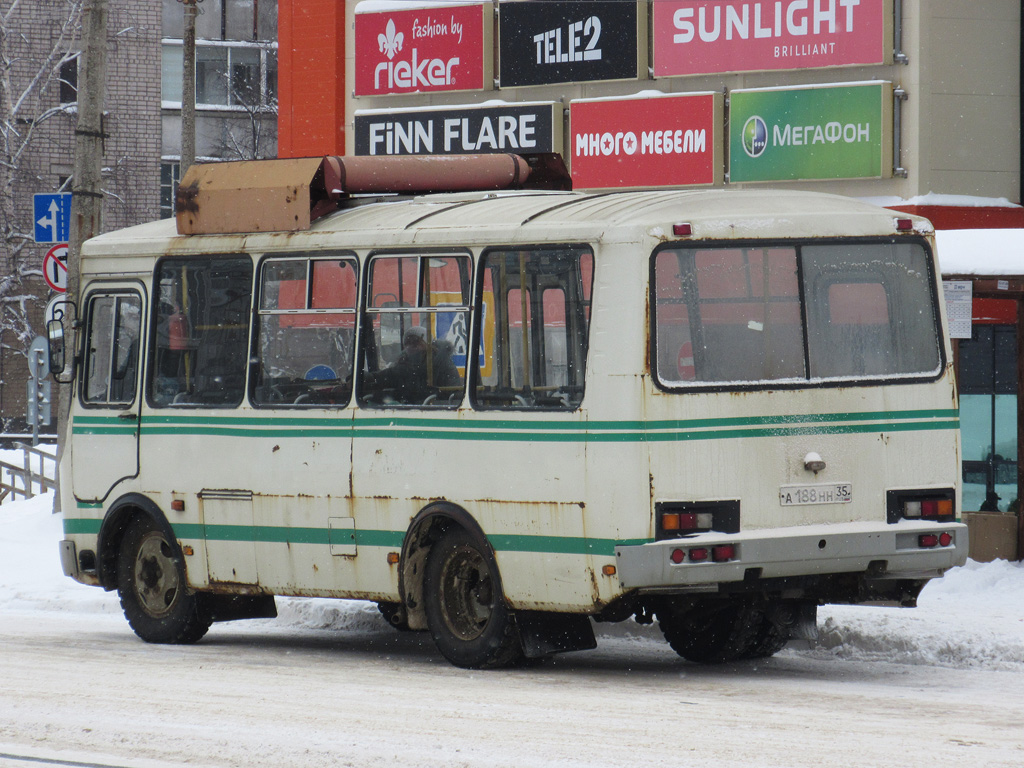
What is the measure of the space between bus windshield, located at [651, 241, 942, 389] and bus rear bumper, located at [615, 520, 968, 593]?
0.80 meters

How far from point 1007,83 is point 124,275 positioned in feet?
30.0

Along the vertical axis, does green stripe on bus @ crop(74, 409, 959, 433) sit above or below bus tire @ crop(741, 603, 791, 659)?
above

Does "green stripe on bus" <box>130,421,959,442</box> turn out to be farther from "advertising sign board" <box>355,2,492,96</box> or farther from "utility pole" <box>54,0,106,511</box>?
"advertising sign board" <box>355,2,492,96</box>

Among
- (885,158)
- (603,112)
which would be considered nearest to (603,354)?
(885,158)

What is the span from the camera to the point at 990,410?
15398 mm

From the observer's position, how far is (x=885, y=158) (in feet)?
58.3

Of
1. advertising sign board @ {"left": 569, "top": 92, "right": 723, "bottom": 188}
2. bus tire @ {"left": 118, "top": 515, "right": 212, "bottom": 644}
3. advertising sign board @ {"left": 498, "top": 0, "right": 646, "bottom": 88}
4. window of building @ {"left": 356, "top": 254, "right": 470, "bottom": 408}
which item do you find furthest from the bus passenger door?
advertising sign board @ {"left": 498, "top": 0, "right": 646, "bottom": 88}

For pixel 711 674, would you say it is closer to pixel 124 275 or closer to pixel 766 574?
pixel 766 574

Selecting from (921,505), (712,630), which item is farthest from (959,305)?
(921,505)

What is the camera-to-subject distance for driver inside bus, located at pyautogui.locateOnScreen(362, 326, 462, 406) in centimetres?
1036

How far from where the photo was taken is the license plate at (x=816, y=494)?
9.56 meters

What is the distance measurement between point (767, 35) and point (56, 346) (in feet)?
28.6

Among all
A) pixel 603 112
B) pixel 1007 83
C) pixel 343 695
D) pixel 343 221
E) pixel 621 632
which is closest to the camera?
pixel 343 695

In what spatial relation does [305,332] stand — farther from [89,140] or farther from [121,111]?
[121,111]
